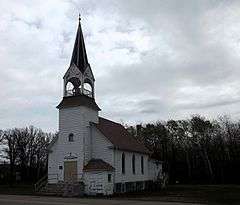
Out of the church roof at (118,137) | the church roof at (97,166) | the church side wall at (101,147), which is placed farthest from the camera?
the church roof at (118,137)

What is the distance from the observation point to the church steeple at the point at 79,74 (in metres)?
44.5

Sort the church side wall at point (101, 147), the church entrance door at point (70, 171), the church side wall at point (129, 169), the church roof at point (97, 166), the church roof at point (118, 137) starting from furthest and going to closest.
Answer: the church roof at point (118, 137) → the church side wall at point (129, 169) → the church side wall at point (101, 147) → the church entrance door at point (70, 171) → the church roof at point (97, 166)

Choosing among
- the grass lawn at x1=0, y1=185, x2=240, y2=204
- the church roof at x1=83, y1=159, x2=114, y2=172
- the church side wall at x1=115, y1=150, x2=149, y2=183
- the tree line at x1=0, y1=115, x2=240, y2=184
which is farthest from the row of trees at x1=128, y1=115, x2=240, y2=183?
the church roof at x1=83, y1=159, x2=114, y2=172

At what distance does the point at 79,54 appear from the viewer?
46062mm

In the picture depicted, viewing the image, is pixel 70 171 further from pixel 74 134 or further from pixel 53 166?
pixel 74 134

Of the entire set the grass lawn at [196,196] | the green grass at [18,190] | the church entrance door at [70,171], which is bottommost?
the grass lawn at [196,196]

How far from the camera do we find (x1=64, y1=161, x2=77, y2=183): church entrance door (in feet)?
140

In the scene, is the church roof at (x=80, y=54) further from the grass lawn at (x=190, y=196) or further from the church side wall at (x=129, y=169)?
the grass lawn at (x=190, y=196)

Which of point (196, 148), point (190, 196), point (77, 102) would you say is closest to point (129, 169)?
point (77, 102)

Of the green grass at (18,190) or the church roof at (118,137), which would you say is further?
the church roof at (118,137)

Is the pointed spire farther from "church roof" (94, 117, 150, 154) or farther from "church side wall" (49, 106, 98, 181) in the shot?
"church roof" (94, 117, 150, 154)

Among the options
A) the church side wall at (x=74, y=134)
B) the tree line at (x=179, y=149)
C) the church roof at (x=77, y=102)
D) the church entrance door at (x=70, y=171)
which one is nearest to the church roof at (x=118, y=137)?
the church side wall at (x=74, y=134)

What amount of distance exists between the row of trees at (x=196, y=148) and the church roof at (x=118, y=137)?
72.1ft

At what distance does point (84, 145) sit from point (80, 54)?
10.5 metres
